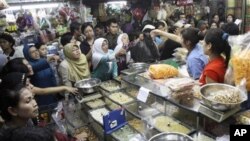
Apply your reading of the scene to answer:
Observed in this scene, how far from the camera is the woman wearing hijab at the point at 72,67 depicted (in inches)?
144

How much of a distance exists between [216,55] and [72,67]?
216cm

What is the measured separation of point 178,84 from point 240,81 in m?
0.49

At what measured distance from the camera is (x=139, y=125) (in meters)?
2.52

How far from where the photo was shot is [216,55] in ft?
7.43

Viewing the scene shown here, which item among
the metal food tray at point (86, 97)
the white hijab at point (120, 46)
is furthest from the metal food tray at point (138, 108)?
the white hijab at point (120, 46)

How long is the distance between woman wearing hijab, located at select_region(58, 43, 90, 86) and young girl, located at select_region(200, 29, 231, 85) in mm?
1998

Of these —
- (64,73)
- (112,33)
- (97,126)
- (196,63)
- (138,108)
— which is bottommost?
(97,126)

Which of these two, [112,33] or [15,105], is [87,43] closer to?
[112,33]

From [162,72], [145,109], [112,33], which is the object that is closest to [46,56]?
[112,33]

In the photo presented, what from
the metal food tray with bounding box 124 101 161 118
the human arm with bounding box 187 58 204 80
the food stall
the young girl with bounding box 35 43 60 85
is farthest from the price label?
the young girl with bounding box 35 43 60 85

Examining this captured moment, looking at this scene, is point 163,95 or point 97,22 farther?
point 97,22

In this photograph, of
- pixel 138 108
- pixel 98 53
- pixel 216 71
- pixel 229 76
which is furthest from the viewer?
pixel 98 53

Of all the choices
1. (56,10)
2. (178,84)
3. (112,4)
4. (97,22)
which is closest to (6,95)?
(178,84)

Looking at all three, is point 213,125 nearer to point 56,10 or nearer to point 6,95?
point 6,95
